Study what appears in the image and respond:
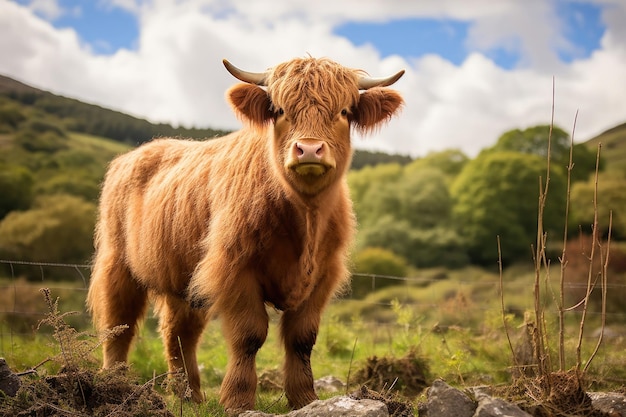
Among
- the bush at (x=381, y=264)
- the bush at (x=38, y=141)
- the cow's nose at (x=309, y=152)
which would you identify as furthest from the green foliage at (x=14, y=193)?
the cow's nose at (x=309, y=152)

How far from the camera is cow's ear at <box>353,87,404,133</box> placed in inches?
202

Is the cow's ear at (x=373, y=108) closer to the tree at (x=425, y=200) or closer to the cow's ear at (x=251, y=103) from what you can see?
the cow's ear at (x=251, y=103)

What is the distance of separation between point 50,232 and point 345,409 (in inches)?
938

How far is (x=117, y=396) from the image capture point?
3.84 meters

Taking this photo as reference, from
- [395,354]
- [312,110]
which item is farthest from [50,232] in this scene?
[312,110]

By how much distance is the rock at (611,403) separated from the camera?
368 centimetres

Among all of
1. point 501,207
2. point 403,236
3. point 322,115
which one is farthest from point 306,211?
point 403,236

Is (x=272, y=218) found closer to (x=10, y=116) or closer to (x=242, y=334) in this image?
(x=242, y=334)

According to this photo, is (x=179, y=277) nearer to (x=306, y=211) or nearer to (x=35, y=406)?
(x=306, y=211)

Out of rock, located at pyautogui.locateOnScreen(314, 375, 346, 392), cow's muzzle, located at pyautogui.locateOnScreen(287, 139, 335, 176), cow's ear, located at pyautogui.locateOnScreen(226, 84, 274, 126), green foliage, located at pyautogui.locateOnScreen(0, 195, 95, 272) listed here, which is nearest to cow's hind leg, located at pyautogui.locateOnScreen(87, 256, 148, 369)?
rock, located at pyautogui.locateOnScreen(314, 375, 346, 392)

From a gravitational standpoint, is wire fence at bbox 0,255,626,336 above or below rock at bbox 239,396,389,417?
below

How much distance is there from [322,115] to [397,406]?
200cm

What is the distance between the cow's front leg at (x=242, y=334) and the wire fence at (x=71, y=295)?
6.70ft

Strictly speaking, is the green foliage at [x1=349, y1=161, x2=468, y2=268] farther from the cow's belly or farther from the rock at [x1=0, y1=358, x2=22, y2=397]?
the rock at [x1=0, y1=358, x2=22, y2=397]
